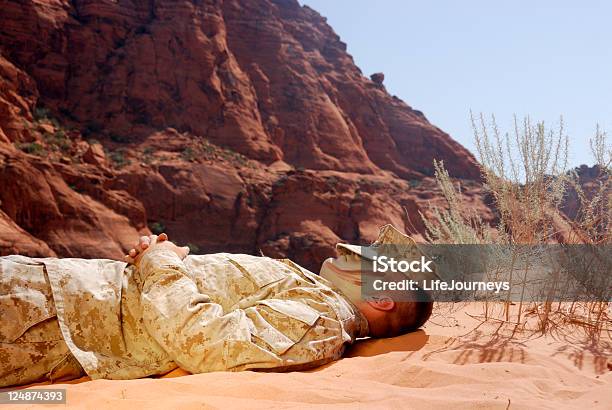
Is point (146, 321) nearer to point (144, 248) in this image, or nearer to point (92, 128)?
point (144, 248)

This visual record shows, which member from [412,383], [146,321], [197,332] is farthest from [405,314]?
[146,321]

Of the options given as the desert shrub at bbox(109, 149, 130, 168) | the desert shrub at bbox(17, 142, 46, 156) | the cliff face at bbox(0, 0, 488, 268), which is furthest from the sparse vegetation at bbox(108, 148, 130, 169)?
the desert shrub at bbox(17, 142, 46, 156)

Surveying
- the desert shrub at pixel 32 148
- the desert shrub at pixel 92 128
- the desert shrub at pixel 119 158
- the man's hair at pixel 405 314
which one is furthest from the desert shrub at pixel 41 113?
the man's hair at pixel 405 314

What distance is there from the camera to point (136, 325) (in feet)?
8.96

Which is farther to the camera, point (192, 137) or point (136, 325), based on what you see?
point (192, 137)

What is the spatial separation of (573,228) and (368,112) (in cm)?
4303

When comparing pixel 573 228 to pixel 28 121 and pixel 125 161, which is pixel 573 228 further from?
pixel 28 121

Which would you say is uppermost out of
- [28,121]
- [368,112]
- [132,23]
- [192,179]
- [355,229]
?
[132,23]

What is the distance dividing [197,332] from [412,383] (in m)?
1.04

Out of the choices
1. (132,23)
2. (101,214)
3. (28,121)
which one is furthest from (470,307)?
(132,23)

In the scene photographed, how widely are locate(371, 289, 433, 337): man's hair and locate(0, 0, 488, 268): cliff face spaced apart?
17.2m

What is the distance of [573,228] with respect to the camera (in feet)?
14.4

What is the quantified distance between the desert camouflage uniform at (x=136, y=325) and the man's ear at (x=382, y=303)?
422 mm

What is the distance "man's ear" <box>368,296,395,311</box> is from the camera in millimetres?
3270
